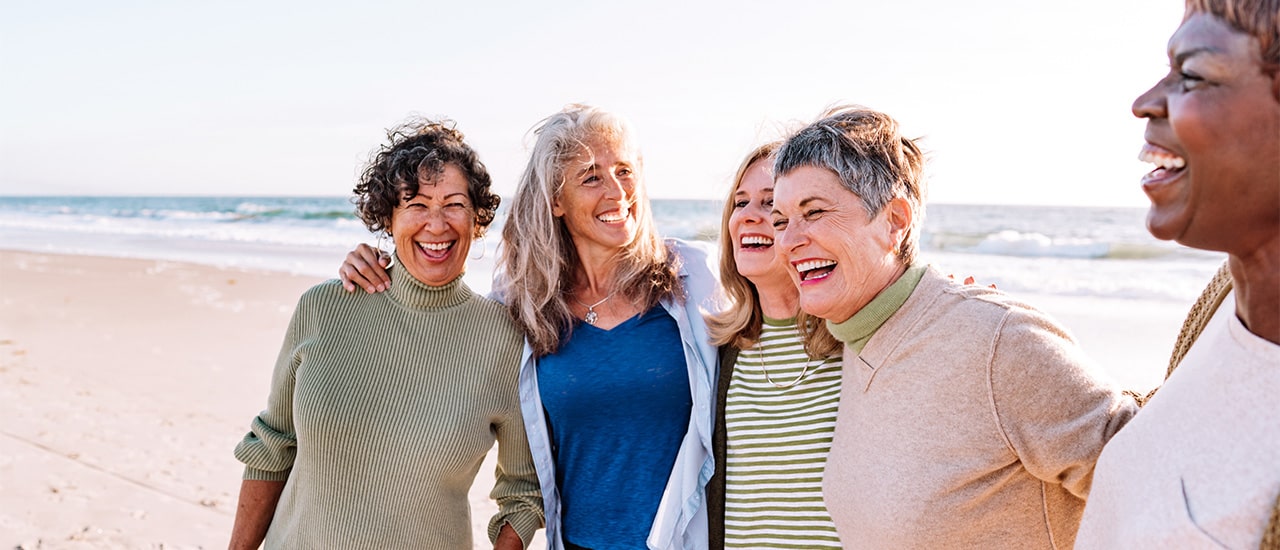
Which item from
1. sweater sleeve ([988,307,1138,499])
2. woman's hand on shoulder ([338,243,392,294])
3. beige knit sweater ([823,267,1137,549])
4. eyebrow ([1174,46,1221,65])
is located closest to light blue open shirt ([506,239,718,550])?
woman's hand on shoulder ([338,243,392,294])

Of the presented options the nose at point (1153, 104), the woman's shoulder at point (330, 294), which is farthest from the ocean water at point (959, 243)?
the nose at point (1153, 104)

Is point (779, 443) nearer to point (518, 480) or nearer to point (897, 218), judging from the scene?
point (897, 218)

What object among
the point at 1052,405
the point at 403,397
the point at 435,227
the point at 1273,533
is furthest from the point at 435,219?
the point at 1273,533

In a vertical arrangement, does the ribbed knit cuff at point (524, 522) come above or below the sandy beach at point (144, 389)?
above

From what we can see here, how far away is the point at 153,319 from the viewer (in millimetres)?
10578

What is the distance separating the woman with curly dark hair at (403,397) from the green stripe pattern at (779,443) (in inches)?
30.0

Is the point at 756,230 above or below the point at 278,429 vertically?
above

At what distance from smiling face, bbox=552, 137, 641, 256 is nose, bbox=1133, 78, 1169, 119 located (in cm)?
218

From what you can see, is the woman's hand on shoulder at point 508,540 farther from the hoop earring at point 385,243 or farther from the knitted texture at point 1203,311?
the knitted texture at point 1203,311

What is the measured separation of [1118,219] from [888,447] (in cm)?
2922

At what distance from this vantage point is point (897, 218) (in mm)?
2275

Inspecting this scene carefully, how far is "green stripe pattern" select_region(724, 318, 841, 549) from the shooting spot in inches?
97.5

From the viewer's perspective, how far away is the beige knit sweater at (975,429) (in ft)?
6.43

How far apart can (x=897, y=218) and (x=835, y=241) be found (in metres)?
0.17
